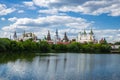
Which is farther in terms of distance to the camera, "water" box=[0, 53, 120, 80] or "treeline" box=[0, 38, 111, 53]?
"treeline" box=[0, 38, 111, 53]

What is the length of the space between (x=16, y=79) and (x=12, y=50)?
66292mm

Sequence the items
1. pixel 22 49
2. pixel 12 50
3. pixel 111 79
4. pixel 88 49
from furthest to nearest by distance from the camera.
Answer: pixel 88 49 < pixel 22 49 < pixel 12 50 < pixel 111 79

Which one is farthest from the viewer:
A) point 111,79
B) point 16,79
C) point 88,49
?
point 88,49

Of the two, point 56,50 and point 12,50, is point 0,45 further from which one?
point 56,50

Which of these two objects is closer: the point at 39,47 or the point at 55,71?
the point at 55,71

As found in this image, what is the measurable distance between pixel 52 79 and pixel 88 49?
373 feet

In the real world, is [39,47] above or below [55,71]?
below

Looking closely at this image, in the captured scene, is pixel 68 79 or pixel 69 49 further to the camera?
pixel 69 49

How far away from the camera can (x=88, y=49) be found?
13662cm

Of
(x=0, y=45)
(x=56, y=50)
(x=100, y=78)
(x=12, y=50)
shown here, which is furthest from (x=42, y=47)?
(x=100, y=78)

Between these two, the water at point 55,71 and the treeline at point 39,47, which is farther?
the treeline at point 39,47

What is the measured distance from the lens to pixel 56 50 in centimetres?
12538

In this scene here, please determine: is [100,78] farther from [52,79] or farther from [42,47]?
[42,47]

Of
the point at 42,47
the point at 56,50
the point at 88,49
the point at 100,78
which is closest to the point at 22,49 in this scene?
the point at 42,47
